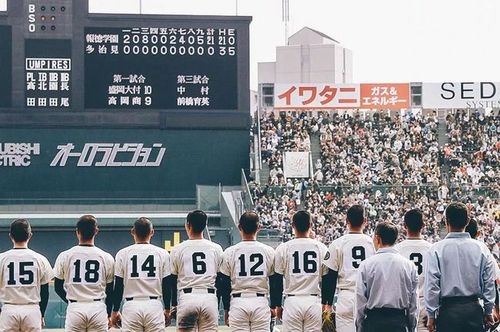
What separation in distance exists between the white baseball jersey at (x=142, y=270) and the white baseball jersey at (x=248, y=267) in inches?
25.2

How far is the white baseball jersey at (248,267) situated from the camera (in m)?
12.2

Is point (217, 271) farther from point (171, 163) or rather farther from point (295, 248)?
point (171, 163)

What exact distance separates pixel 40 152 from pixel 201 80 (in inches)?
188

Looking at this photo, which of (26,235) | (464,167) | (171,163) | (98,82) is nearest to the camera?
(26,235)

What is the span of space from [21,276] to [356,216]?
3.43m

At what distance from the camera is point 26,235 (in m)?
12.1

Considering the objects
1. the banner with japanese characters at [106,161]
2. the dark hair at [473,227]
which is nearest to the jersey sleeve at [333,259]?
the dark hair at [473,227]

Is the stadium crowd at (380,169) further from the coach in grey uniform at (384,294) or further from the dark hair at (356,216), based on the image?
the coach in grey uniform at (384,294)

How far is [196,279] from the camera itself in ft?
40.0

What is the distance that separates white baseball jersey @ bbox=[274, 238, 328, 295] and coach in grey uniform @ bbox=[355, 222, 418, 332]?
7.33ft

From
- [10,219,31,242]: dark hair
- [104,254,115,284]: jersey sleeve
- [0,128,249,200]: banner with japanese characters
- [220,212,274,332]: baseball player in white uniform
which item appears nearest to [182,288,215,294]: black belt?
[220,212,274,332]: baseball player in white uniform

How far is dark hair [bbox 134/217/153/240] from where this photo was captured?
472 inches

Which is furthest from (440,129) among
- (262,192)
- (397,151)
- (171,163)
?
(171,163)

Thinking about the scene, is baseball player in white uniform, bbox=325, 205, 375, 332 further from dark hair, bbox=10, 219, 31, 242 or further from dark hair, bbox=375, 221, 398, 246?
dark hair, bbox=10, 219, 31, 242
